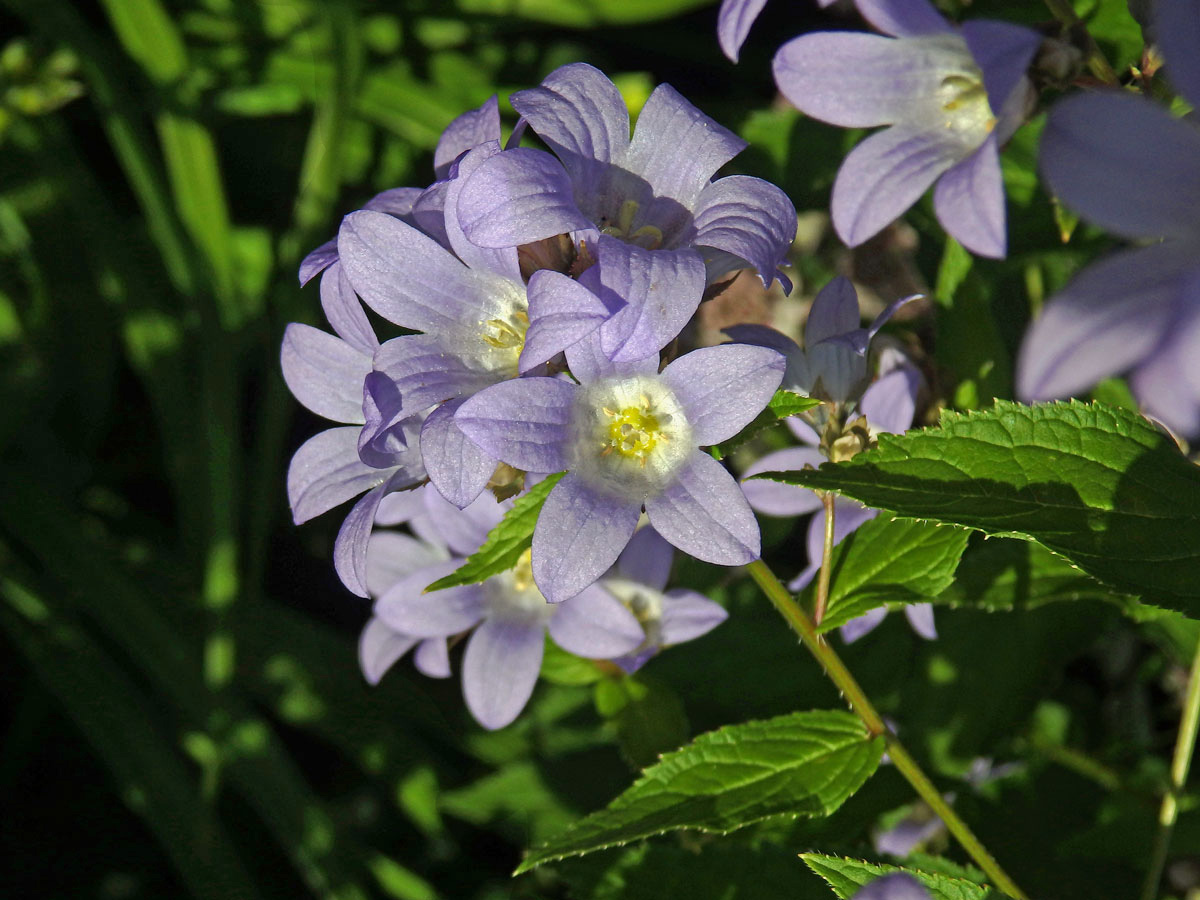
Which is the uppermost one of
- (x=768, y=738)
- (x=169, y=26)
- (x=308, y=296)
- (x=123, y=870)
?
(x=169, y=26)

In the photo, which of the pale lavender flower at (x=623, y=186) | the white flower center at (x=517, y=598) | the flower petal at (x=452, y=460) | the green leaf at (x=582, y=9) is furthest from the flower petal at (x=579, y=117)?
the green leaf at (x=582, y=9)

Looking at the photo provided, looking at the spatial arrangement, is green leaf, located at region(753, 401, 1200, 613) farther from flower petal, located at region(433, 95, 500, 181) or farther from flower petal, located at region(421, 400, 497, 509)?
flower petal, located at region(433, 95, 500, 181)

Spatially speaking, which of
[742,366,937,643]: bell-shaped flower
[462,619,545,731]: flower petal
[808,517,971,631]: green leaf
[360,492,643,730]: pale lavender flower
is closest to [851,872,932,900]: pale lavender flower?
[808,517,971,631]: green leaf

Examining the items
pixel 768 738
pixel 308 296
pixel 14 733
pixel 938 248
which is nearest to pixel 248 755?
pixel 14 733

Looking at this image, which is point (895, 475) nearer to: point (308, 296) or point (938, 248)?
point (938, 248)

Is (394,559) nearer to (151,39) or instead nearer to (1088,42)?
(1088,42)

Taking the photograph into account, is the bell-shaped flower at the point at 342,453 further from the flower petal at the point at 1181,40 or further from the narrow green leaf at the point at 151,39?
the narrow green leaf at the point at 151,39

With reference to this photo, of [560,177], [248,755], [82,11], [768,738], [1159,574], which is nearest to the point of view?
[560,177]

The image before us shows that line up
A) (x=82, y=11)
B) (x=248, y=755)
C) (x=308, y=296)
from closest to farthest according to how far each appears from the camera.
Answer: (x=248, y=755) → (x=308, y=296) → (x=82, y=11)
